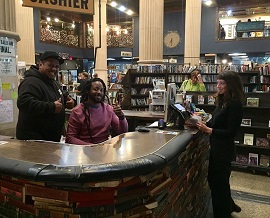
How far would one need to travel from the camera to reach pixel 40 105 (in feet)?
7.49

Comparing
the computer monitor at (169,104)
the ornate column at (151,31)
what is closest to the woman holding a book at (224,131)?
the computer monitor at (169,104)

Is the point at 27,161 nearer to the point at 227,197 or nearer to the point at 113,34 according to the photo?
the point at 227,197

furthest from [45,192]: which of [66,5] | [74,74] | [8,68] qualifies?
[74,74]

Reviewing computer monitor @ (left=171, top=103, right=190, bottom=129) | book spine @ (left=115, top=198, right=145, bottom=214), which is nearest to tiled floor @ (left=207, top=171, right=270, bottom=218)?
computer monitor @ (left=171, top=103, right=190, bottom=129)

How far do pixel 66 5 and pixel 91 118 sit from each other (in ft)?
4.66

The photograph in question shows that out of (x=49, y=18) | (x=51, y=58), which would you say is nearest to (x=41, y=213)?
(x=51, y=58)

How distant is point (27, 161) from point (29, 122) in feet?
3.37

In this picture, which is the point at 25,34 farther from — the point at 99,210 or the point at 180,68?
the point at 99,210

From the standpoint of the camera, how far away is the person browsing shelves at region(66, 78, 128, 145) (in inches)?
101

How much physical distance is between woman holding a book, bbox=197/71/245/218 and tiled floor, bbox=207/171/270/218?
1.96 ft

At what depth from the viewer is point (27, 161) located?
58.3 inches

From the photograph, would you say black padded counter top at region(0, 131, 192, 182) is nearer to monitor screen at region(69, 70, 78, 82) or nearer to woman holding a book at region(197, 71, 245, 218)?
woman holding a book at region(197, 71, 245, 218)

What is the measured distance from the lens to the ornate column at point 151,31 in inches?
332

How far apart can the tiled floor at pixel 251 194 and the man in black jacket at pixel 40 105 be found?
217 cm
